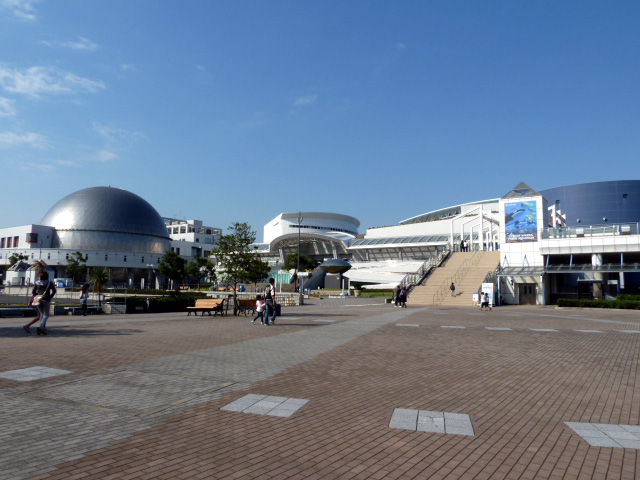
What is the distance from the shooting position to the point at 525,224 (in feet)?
126

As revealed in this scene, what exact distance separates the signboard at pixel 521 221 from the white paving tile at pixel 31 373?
3779 centimetres

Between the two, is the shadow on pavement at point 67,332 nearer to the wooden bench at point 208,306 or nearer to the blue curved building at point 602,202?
the wooden bench at point 208,306

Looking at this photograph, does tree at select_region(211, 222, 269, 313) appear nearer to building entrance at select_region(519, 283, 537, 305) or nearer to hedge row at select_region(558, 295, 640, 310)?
hedge row at select_region(558, 295, 640, 310)

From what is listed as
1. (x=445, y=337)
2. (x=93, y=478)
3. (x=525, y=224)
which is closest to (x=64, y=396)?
(x=93, y=478)

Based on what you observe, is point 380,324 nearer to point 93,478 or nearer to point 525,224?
point 93,478

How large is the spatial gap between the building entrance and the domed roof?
3051 inches

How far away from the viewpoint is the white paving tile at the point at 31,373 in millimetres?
7129

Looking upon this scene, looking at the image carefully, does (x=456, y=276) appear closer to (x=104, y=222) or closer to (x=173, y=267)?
(x=173, y=267)

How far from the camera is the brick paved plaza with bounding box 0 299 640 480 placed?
4020mm

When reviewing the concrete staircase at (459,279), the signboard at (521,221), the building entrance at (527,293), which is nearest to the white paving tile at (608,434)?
the concrete staircase at (459,279)

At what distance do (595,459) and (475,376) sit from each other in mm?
3742

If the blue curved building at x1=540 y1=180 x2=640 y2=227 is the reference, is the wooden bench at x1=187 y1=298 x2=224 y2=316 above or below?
below

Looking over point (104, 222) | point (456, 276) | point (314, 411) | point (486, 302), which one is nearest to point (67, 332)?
point (314, 411)

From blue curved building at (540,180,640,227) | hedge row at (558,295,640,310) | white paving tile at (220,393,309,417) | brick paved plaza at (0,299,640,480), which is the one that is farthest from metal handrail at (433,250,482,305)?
blue curved building at (540,180,640,227)
